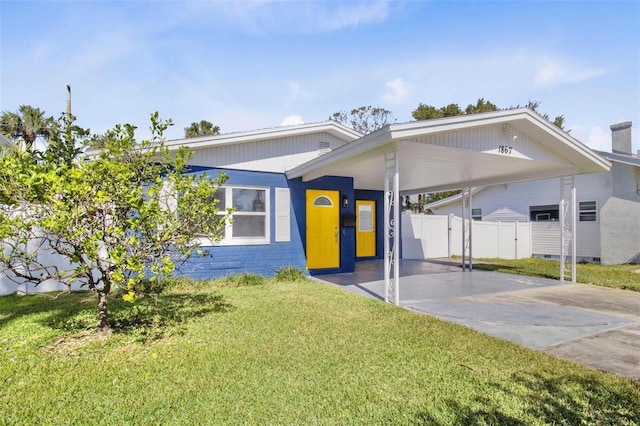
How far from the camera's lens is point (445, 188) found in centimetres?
1194

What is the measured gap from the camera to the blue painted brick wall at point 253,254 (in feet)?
26.0

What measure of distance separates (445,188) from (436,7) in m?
5.90

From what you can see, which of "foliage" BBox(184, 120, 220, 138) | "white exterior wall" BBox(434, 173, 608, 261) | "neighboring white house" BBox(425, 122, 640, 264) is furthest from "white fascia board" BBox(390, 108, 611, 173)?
"foliage" BBox(184, 120, 220, 138)

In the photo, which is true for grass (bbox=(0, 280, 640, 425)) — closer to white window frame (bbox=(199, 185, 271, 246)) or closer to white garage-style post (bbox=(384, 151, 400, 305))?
white garage-style post (bbox=(384, 151, 400, 305))

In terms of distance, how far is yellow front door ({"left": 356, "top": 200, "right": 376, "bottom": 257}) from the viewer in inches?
514

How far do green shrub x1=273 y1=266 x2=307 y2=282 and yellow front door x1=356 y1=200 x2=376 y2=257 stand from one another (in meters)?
4.87

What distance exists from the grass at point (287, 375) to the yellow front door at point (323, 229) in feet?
13.7

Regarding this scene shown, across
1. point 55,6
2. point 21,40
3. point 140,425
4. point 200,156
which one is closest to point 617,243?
point 200,156

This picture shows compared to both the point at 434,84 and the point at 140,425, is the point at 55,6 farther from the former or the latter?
the point at 434,84

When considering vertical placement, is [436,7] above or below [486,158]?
above

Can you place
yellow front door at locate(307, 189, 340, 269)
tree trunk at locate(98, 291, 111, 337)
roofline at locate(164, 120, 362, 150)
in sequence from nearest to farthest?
1. tree trunk at locate(98, 291, 111, 337)
2. roofline at locate(164, 120, 362, 150)
3. yellow front door at locate(307, 189, 340, 269)

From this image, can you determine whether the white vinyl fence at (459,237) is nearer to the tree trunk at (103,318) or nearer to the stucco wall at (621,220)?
the stucco wall at (621,220)

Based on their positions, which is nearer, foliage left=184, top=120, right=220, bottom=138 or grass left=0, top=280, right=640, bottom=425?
grass left=0, top=280, right=640, bottom=425

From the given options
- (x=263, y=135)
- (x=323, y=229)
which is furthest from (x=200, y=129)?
(x=323, y=229)
